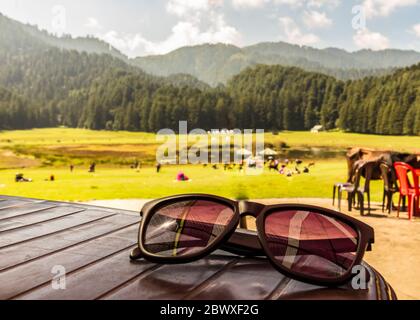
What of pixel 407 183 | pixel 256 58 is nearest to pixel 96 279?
pixel 407 183

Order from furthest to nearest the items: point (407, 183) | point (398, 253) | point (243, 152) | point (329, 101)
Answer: point (329, 101), point (243, 152), point (407, 183), point (398, 253)

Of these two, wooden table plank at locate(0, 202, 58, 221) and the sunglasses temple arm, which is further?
wooden table plank at locate(0, 202, 58, 221)

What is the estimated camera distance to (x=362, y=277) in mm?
739

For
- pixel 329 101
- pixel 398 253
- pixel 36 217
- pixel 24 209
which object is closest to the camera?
pixel 36 217

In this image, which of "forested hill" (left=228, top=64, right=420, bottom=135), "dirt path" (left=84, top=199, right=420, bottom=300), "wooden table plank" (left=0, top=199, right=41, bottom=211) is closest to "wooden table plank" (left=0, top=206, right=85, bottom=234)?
"wooden table plank" (left=0, top=199, right=41, bottom=211)

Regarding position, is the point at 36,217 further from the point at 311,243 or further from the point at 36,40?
the point at 36,40

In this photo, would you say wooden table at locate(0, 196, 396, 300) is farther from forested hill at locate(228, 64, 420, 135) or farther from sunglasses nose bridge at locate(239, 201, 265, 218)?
forested hill at locate(228, 64, 420, 135)

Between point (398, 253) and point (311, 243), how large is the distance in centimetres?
419

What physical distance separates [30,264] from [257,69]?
1824 inches

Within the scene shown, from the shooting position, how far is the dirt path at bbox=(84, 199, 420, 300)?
3544 millimetres

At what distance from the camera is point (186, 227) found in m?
0.88

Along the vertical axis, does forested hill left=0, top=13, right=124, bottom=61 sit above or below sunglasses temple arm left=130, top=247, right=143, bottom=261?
above
